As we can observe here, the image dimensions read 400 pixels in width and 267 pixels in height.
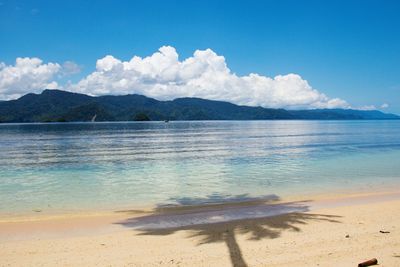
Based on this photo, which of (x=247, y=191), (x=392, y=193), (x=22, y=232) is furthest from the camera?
(x=247, y=191)

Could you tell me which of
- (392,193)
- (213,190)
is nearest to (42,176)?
(213,190)

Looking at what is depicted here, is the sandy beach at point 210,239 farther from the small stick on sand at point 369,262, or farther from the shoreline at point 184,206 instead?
the shoreline at point 184,206

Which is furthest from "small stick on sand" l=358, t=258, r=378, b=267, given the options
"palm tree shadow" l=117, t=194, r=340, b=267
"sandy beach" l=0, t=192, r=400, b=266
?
"palm tree shadow" l=117, t=194, r=340, b=267

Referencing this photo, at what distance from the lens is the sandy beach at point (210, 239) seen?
9.25m

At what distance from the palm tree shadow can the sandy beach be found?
0.03 m

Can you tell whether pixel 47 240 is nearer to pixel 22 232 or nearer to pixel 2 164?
pixel 22 232

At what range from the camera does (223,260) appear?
910cm

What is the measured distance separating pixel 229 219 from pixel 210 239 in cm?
335

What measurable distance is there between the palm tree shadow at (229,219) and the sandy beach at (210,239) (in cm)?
3

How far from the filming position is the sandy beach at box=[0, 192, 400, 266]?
30.3ft

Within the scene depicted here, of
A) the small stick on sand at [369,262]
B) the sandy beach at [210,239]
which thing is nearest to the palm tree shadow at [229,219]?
the sandy beach at [210,239]

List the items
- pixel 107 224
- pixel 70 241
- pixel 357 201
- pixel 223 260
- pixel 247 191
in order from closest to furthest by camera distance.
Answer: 1. pixel 223 260
2. pixel 70 241
3. pixel 107 224
4. pixel 357 201
5. pixel 247 191

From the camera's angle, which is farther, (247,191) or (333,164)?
(333,164)

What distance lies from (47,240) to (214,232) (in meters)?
5.42
